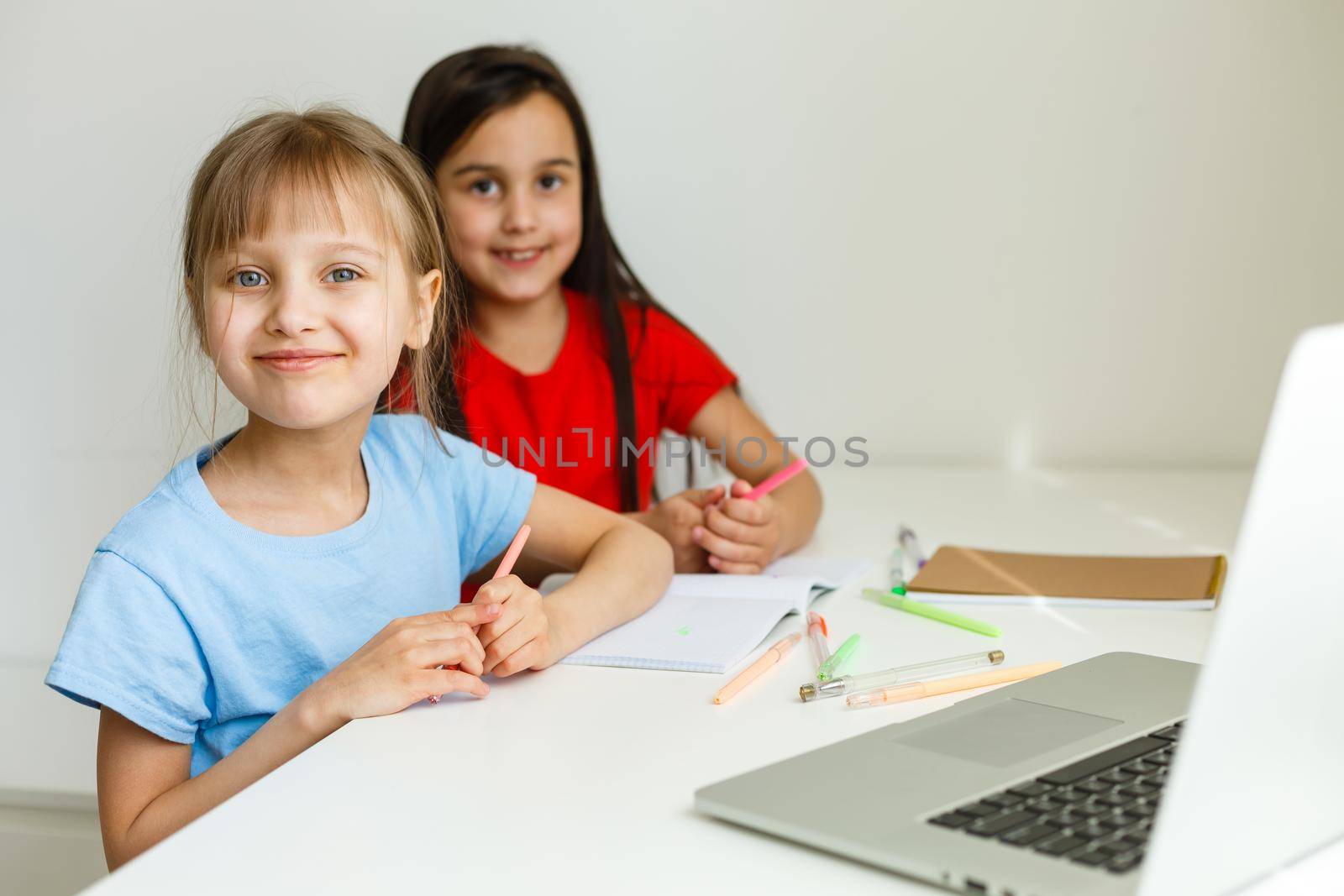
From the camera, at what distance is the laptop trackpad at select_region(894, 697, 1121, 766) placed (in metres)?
0.61

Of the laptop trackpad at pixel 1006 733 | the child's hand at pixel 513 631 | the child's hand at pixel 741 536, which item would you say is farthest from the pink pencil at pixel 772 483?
the laptop trackpad at pixel 1006 733

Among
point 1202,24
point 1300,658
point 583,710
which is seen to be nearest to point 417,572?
point 583,710

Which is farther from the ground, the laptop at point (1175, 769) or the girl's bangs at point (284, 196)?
the girl's bangs at point (284, 196)

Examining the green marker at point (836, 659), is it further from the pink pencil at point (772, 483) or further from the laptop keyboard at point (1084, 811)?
the pink pencil at point (772, 483)

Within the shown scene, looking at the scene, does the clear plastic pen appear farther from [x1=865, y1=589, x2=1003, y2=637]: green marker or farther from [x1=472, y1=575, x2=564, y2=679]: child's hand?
[x1=472, y1=575, x2=564, y2=679]: child's hand

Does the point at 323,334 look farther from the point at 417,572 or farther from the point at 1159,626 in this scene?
the point at 1159,626

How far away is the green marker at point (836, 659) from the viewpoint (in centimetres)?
80

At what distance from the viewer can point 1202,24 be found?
1.64m

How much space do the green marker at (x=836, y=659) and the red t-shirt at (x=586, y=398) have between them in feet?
2.15

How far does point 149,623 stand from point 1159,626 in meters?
0.72

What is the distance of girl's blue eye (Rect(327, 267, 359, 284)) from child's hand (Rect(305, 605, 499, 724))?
284 millimetres

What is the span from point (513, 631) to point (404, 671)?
0.09 meters

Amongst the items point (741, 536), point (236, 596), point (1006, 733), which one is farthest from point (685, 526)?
point (1006, 733)

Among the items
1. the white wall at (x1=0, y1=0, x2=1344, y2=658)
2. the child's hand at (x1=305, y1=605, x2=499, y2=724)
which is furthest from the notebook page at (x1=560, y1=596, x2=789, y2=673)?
the white wall at (x1=0, y1=0, x2=1344, y2=658)
